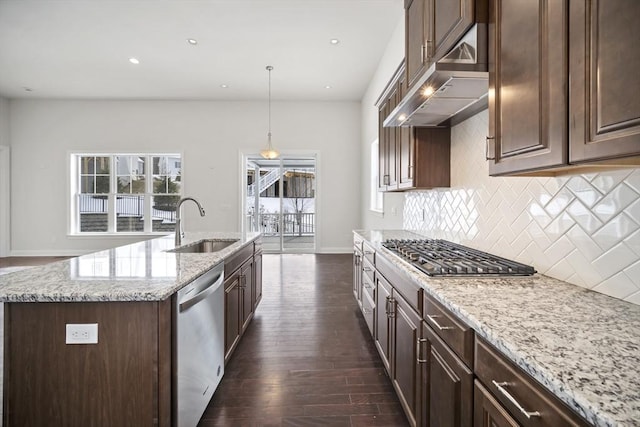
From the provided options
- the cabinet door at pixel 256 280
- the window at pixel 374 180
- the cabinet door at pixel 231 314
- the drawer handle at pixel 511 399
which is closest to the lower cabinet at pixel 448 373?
the drawer handle at pixel 511 399

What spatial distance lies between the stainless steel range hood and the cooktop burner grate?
2.93 ft

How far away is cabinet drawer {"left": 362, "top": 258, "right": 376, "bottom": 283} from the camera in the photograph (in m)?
2.56

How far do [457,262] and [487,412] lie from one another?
2.54 ft

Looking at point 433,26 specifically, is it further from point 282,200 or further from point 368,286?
point 282,200

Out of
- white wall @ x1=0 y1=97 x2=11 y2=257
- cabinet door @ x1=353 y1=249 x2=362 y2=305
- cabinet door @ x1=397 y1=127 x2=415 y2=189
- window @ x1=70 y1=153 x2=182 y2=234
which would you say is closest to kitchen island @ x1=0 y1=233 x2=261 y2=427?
cabinet door @ x1=397 y1=127 x2=415 y2=189

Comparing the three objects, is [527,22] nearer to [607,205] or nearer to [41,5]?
[607,205]

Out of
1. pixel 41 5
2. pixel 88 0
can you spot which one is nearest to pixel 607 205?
pixel 88 0

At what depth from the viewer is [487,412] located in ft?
3.02

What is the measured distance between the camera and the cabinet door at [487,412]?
2.72 feet

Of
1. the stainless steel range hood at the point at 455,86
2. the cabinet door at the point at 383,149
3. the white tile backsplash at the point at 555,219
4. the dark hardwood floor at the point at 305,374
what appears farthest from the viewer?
the cabinet door at the point at 383,149

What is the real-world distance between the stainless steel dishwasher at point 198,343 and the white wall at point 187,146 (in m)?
5.23

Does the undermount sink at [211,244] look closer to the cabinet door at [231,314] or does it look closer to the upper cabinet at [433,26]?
the cabinet door at [231,314]

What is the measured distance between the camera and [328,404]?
1.95m

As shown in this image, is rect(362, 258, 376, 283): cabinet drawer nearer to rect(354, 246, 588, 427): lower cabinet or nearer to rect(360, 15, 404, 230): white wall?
rect(354, 246, 588, 427): lower cabinet
